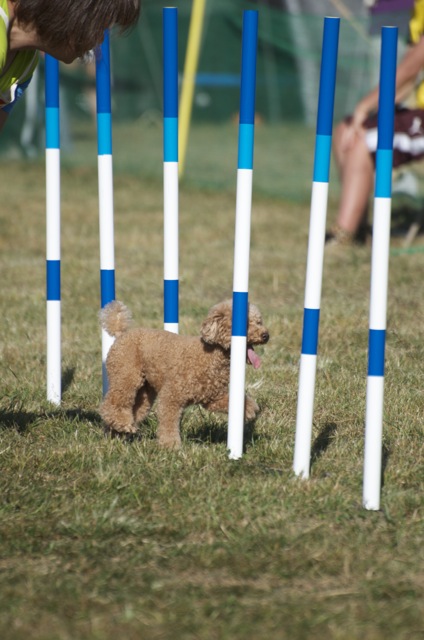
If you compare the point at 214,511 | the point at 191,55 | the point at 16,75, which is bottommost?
the point at 214,511

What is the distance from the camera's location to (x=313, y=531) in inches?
120

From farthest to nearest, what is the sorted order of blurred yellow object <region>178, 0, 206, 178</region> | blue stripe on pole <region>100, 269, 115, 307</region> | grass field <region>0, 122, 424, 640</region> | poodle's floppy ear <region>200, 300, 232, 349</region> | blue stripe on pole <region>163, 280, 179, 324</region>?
blurred yellow object <region>178, 0, 206, 178</region>, blue stripe on pole <region>100, 269, 115, 307</region>, blue stripe on pole <region>163, 280, 179, 324</region>, poodle's floppy ear <region>200, 300, 232, 349</region>, grass field <region>0, 122, 424, 640</region>

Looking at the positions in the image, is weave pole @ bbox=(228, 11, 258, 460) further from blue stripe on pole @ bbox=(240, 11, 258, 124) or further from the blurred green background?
the blurred green background

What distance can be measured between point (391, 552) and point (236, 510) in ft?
1.77

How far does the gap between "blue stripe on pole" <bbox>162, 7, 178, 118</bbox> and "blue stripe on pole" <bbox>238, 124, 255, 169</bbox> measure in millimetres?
389

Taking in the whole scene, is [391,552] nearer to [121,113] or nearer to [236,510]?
[236,510]

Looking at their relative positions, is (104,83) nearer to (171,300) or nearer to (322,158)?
(171,300)

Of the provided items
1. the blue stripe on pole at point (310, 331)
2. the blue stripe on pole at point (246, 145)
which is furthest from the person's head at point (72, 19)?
the blue stripe on pole at point (310, 331)

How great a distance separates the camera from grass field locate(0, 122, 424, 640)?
2.56 m

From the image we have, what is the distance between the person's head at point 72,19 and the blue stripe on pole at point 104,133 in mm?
766

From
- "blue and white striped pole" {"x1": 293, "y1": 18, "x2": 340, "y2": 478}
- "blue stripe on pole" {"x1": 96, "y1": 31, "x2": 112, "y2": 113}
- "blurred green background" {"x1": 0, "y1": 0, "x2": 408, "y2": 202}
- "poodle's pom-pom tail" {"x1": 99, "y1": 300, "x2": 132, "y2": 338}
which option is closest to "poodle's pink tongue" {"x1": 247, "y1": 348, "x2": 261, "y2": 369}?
"blue and white striped pole" {"x1": 293, "y1": 18, "x2": 340, "y2": 478}

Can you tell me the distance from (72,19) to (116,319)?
47.7 inches

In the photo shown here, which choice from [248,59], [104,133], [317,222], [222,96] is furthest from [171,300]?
[222,96]

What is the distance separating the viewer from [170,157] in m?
3.81
